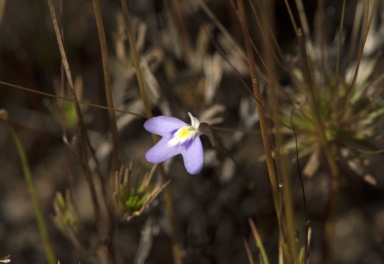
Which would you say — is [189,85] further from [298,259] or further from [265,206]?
[298,259]

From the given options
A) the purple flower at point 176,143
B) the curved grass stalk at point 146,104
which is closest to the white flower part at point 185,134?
the purple flower at point 176,143

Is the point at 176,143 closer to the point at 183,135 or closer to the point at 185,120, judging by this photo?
the point at 183,135

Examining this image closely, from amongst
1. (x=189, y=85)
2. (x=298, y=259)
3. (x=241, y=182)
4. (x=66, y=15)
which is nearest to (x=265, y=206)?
(x=241, y=182)

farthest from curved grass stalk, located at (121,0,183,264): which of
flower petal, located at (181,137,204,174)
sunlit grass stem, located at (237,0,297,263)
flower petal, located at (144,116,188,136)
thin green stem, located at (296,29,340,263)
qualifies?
thin green stem, located at (296,29,340,263)

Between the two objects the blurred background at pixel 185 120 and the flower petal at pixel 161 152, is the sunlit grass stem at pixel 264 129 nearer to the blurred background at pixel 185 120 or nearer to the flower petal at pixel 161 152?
the flower petal at pixel 161 152

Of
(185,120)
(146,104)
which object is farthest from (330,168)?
(146,104)

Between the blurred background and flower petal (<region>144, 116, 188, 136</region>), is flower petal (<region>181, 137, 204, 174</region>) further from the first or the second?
the blurred background
